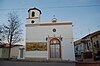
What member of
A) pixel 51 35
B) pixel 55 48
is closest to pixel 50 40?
pixel 51 35

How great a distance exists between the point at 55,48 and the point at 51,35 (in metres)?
2.72

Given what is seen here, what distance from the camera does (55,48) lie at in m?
25.0

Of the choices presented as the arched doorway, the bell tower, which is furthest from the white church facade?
the bell tower

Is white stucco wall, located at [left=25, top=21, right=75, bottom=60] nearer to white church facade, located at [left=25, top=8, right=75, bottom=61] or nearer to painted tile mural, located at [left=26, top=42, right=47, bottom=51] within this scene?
white church facade, located at [left=25, top=8, right=75, bottom=61]

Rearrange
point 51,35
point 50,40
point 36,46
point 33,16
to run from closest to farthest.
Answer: point 36,46 < point 50,40 < point 51,35 < point 33,16

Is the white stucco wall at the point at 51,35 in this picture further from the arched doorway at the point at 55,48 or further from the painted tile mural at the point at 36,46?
the arched doorway at the point at 55,48

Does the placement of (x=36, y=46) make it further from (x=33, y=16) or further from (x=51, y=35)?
(x=33, y=16)

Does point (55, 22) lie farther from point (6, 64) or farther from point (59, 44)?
point (6, 64)

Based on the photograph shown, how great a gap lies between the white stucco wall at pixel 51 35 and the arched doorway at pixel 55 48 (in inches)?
31.0

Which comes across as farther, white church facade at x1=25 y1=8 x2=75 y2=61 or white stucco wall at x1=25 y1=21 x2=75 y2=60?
white church facade at x1=25 y1=8 x2=75 y2=61

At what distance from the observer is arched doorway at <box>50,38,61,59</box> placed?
24586 mm

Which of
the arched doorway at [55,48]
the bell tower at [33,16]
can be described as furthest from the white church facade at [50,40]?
the bell tower at [33,16]

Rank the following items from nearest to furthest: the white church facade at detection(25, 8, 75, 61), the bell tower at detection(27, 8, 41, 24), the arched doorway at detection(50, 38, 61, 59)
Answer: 1. the white church facade at detection(25, 8, 75, 61)
2. the arched doorway at detection(50, 38, 61, 59)
3. the bell tower at detection(27, 8, 41, 24)

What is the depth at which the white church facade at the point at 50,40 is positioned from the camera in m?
24.4
